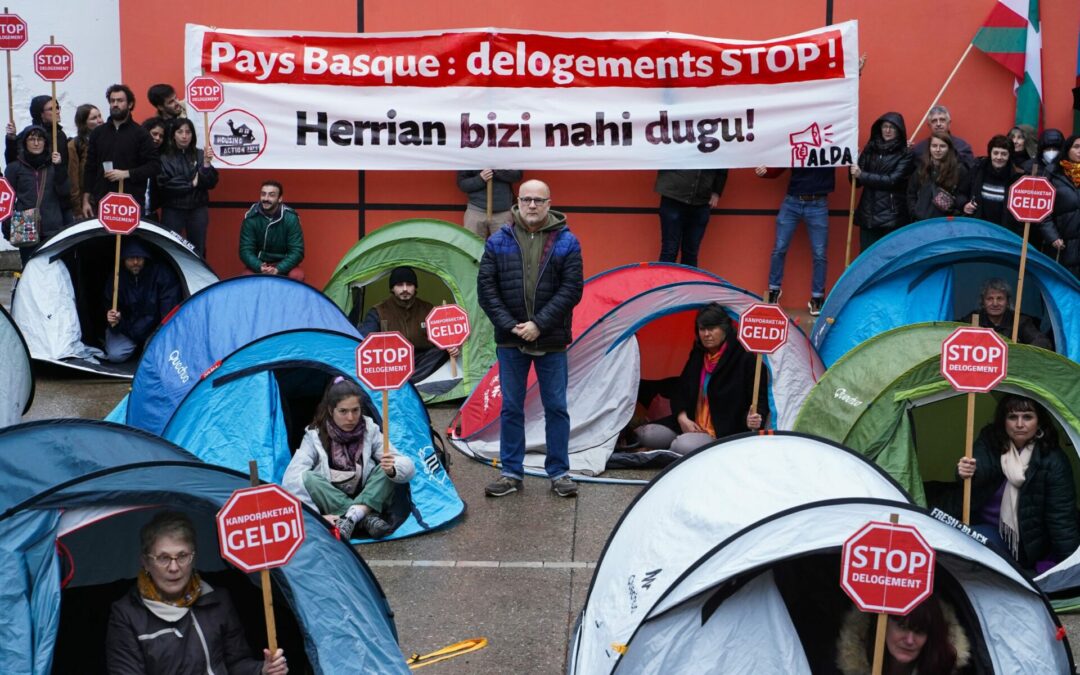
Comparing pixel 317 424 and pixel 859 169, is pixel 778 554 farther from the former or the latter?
pixel 859 169

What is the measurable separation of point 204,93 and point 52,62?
1.35 meters

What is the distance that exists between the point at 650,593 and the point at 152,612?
188cm

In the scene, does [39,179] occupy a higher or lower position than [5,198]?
higher

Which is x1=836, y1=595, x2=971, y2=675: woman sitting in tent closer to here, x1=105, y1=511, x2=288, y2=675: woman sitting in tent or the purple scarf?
x1=105, y1=511, x2=288, y2=675: woman sitting in tent

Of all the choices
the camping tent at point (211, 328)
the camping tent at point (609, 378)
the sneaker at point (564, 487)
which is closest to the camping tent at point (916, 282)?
the camping tent at point (609, 378)

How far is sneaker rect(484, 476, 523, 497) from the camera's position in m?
8.36

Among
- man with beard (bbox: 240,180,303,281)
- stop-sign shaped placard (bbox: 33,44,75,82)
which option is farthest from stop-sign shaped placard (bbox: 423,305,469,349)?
stop-sign shaped placard (bbox: 33,44,75,82)

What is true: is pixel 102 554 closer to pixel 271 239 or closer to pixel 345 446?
pixel 345 446

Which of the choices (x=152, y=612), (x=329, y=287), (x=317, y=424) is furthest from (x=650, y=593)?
(x=329, y=287)

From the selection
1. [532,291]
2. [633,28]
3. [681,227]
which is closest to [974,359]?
[532,291]

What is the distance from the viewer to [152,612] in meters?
5.19

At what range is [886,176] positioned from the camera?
11.8 meters

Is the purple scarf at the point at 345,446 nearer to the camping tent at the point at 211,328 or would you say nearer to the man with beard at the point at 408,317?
the camping tent at the point at 211,328

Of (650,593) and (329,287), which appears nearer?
(650,593)
